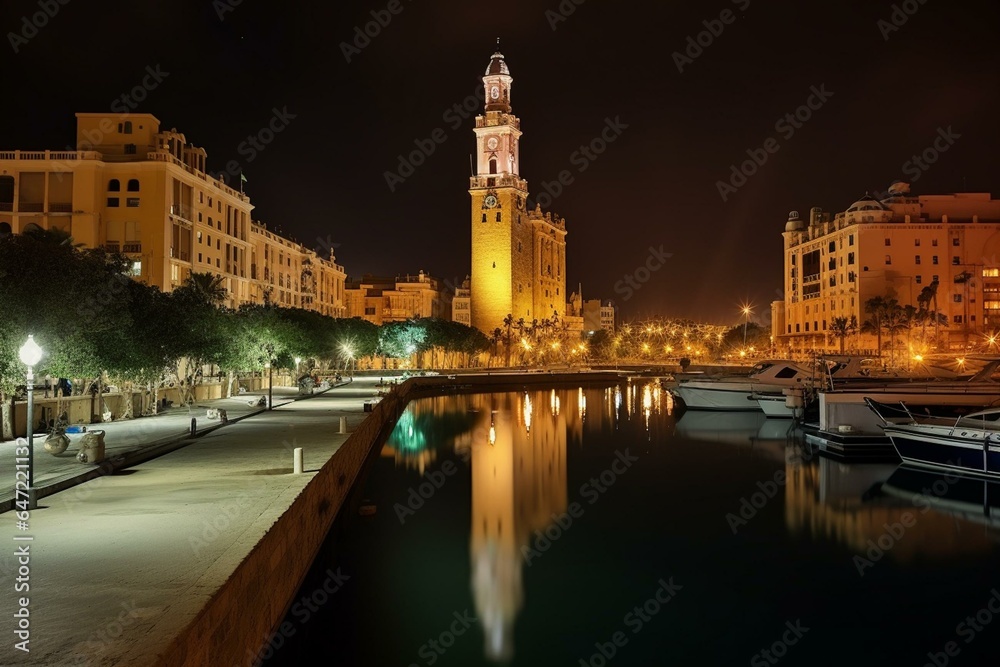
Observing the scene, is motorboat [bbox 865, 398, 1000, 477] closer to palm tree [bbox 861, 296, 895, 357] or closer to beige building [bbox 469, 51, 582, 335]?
palm tree [bbox 861, 296, 895, 357]

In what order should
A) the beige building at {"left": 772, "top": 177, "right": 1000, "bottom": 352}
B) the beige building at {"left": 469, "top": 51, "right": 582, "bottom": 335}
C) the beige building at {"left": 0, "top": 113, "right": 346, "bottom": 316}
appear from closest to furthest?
the beige building at {"left": 0, "top": 113, "right": 346, "bottom": 316} < the beige building at {"left": 772, "top": 177, "right": 1000, "bottom": 352} < the beige building at {"left": 469, "top": 51, "right": 582, "bottom": 335}

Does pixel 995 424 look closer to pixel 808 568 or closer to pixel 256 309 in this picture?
pixel 808 568

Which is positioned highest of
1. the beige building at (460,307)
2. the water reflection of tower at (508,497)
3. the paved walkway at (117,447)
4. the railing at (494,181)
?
the railing at (494,181)

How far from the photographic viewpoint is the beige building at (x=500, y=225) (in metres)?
109

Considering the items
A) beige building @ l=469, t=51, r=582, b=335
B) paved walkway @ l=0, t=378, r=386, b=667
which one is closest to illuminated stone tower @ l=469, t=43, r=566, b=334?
beige building @ l=469, t=51, r=582, b=335

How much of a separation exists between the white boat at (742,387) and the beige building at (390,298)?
80.2 meters

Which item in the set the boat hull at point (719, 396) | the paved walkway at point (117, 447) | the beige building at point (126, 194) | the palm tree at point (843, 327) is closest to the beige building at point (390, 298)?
the palm tree at point (843, 327)

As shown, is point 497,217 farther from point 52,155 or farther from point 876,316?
point 52,155

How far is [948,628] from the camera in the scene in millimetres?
13289

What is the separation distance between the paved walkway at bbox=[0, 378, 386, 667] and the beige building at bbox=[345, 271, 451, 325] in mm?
105976

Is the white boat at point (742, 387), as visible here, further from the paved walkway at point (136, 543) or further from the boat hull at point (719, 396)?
the paved walkway at point (136, 543)

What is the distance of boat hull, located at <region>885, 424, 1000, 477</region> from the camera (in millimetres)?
22634

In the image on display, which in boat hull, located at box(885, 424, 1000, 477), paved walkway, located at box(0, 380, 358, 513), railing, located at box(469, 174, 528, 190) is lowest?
boat hull, located at box(885, 424, 1000, 477)

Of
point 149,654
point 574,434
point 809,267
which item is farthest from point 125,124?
point 809,267
